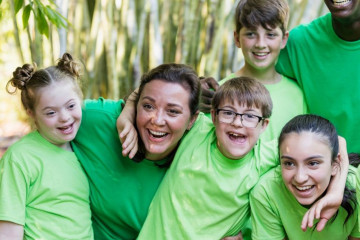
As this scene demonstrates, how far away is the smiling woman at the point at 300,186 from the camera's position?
2225mm

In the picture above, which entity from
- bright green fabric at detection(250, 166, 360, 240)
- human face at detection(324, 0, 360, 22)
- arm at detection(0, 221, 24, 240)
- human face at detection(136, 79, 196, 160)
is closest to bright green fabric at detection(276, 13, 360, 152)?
human face at detection(324, 0, 360, 22)

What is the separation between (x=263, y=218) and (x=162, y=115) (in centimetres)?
64

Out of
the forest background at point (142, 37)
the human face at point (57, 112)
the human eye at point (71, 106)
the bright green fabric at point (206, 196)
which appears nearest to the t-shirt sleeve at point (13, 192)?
the human face at point (57, 112)

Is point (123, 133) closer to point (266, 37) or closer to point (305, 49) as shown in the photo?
point (266, 37)

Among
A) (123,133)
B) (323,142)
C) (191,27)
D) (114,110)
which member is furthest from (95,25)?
(323,142)

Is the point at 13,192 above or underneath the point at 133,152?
underneath

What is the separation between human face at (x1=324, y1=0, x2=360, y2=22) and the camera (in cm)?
267

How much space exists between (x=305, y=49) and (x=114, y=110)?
1072mm

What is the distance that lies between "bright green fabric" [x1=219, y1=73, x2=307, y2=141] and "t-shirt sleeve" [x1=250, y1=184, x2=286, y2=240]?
0.46 m

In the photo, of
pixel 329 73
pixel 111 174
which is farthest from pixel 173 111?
pixel 329 73

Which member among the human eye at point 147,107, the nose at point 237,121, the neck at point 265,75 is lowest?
the nose at point 237,121

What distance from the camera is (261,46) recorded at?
2797 millimetres

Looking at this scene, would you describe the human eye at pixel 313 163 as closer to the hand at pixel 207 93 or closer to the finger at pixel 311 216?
the finger at pixel 311 216

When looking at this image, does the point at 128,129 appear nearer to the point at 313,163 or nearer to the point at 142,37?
the point at 313,163
